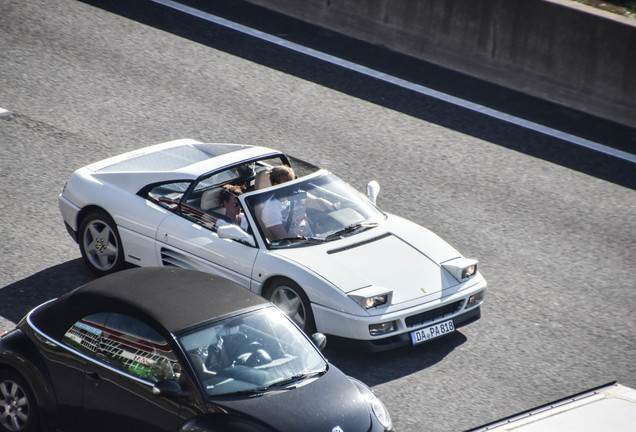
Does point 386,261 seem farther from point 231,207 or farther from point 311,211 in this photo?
point 231,207

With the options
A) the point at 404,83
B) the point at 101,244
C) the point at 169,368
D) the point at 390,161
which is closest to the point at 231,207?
the point at 101,244

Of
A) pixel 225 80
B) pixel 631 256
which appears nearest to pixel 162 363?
pixel 631 256

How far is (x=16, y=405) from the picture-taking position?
7066 millimetres

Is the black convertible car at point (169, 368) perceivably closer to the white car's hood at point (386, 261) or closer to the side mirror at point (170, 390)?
the side mirror at point (170, 390)

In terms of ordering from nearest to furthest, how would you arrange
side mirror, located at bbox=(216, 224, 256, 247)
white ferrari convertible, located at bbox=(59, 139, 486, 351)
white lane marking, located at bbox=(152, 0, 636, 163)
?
1. white ferrari convertible, located at bbox=(59, 139, 486, 351)
2. side mirror, located at bbox=(216, 224, 256, 247)
3. white lane marking, located at bbox=(152, 0, 636, 163)

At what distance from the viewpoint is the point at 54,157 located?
12.2 meters

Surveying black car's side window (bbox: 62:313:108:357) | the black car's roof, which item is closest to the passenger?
the black car's roof

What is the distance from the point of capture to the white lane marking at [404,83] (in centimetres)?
1350

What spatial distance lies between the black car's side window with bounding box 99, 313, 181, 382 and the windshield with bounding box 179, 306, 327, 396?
0.50ft

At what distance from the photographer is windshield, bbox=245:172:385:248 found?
9.23 meters

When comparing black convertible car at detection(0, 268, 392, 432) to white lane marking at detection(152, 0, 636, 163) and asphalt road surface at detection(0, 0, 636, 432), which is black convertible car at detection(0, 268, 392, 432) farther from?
white lane marking at detection(152, 0, 636, 163)

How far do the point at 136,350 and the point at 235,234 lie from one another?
2572mm

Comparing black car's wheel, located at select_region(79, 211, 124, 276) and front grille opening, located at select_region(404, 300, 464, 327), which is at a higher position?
A: front grille opening, located at select_region(404, 300, 464, 327)

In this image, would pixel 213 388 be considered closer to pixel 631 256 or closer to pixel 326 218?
pixel 326 218
